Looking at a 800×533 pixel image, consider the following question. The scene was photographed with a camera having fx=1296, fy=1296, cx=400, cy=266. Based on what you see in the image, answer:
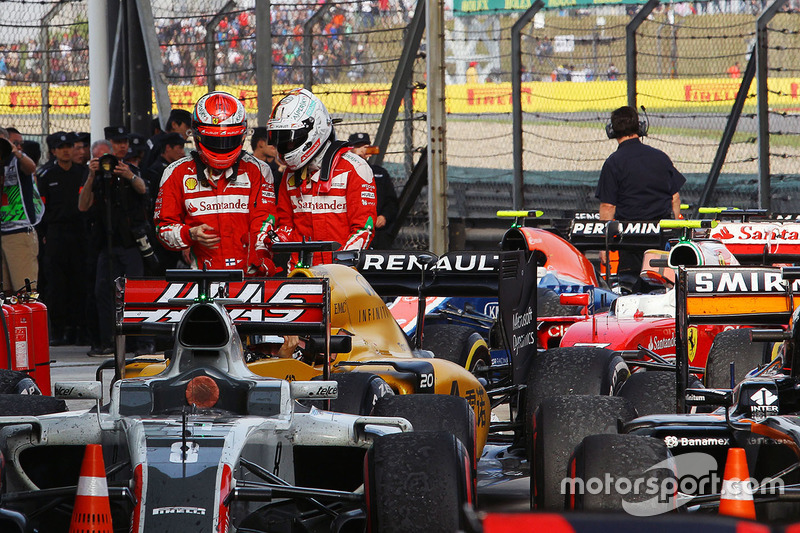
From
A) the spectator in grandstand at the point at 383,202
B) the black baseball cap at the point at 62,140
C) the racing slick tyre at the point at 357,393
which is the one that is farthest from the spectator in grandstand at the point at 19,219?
the racing slick tyre at the point at 357,393

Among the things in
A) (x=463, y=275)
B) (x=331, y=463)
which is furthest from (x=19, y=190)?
(x=331, y=463)

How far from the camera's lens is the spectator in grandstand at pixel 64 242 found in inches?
487

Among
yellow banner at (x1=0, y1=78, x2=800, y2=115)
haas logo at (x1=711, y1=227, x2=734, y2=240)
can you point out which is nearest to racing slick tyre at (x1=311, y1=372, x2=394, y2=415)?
haas logo at (x1=711, y1=227, x2=734, y2=240)

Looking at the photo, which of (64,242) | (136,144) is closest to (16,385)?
(136,144)

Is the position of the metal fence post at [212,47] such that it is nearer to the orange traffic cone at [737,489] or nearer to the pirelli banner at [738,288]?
the pirelli banner at [738,288]

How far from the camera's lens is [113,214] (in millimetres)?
10977

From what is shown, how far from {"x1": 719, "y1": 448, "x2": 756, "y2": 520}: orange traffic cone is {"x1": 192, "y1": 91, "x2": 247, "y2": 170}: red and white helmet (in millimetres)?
3892

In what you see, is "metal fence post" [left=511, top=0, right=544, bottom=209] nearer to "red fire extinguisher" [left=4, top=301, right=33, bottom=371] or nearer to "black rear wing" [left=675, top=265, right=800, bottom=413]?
"red fire extinguisher" [left=4, top=301, right=33, bottom=371]

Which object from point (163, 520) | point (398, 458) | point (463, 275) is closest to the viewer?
point (163, 520)

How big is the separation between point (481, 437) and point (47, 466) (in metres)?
2.34

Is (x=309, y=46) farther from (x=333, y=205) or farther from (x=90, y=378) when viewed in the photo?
(x=333, y=205)

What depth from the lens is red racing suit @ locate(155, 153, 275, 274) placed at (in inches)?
286

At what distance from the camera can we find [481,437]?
6.69m

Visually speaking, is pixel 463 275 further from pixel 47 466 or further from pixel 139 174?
pixel 139 174
